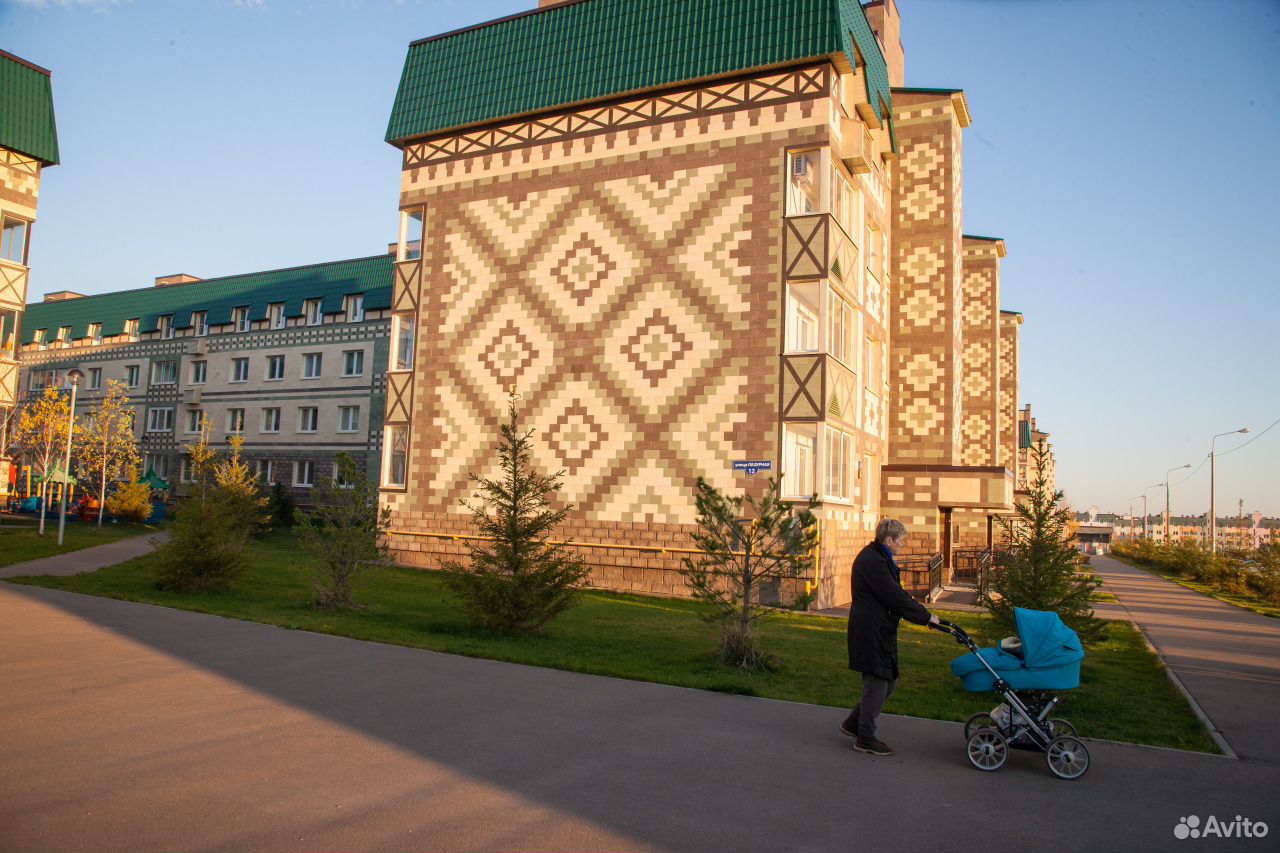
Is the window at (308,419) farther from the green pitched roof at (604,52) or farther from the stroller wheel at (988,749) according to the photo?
the stroller wheel at (988,749)

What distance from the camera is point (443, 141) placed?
26.2m

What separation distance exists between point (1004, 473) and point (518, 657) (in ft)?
62.7

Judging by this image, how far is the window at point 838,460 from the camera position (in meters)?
21.0

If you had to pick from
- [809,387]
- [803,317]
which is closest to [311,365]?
[803,317]

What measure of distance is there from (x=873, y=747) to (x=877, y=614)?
1.10 m

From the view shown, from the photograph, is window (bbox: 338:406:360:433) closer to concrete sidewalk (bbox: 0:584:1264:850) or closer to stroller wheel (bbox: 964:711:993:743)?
concrete sidewalk (bbox: 0:584:1264:850)

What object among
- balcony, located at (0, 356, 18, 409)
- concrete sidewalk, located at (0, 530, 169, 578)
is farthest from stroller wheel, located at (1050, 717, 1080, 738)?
balcony, located at (0, 356, 18, 409)

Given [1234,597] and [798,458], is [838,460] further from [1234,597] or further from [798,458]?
[1234,597]

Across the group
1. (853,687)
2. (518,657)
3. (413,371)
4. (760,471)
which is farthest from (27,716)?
(413,371)

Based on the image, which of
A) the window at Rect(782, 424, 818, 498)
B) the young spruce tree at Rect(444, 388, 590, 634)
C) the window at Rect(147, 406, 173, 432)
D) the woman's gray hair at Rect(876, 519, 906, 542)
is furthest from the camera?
the window at Rect(147, 406, 173, 432)

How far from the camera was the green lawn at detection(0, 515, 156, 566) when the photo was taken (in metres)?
23.3

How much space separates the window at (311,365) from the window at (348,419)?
7.99ft

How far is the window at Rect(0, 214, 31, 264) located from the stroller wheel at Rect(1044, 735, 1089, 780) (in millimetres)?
29866

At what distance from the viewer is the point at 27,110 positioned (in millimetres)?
26750
